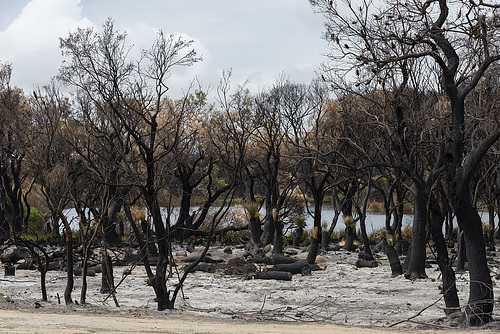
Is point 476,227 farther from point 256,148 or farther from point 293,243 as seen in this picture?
point 256,148

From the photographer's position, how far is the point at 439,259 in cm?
1027

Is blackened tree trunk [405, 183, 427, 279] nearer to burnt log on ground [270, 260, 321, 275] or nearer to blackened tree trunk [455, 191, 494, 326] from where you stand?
burnt log on ground [270, 260, 321, 275]

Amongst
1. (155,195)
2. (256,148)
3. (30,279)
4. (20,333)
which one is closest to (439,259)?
(155,195)

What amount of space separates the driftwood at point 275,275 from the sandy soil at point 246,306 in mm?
287

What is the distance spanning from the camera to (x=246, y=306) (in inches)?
485

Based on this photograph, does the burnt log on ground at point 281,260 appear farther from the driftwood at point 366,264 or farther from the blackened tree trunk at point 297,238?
the blackened tree trunk at point 297,238

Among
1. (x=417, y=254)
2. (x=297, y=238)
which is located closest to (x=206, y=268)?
(x=417, y=254)

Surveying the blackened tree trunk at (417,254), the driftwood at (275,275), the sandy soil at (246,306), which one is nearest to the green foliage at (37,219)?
the sandy soil at (246,306)

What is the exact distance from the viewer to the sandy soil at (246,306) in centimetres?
803

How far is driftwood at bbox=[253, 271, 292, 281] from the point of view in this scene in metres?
16.2

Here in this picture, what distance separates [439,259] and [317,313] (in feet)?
7.60

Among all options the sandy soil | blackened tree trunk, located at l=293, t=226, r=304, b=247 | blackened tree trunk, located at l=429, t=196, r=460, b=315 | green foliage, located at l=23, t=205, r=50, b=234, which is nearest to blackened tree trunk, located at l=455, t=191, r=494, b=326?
the sandy soil

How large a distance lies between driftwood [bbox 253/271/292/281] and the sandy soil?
0.29 m

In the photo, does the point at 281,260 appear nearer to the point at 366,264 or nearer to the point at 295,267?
the point at 295,267
